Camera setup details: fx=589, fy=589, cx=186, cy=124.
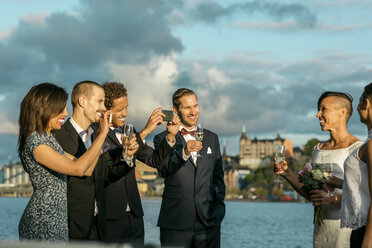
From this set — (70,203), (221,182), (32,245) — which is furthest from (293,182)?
(32,245)

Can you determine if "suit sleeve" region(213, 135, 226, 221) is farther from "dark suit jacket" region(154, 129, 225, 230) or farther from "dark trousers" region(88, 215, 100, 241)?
"dark trousers" region(88, 215, 100, 241)

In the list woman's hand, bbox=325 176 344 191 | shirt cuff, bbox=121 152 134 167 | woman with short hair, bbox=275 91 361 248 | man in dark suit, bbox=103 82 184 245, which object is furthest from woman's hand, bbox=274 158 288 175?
shirt cuff, bbox=121 152 134 167

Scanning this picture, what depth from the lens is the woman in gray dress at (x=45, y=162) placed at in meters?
4.37

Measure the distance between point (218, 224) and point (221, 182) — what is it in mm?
449

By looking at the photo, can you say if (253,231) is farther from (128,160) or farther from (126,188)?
(128,160)

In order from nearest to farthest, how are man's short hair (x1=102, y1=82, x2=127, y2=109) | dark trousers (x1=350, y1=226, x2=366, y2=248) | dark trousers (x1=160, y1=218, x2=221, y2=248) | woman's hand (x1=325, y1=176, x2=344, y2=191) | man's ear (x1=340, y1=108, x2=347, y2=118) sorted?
1. dark trousers (x1=350, y1=226, x2=366, y2=248)
2. woman's hand (x1=325, y1=176, x2=344, y2=191)
3. man's ear (x1=340, y1=108, x2=347, y2=118)
4. dark trousers (x1=160, y1=218, x2=221, y2=248)
5. man's short hair (x1=102, y1=82, x2=127, y2=109)

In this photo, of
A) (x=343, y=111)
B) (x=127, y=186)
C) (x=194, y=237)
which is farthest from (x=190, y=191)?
(x=343, y=111)

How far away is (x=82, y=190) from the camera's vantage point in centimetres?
505

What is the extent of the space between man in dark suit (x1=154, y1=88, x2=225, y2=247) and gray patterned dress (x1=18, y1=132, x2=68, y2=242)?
1.65 metres

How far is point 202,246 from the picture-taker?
19.7 feet

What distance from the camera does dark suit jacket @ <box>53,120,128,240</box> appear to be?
16.3ft

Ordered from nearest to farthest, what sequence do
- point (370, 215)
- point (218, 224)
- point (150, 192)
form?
point (370, 215) → point (218, 224) → point (150, 192)

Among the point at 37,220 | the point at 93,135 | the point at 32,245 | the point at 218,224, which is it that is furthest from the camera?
the point at 218,224

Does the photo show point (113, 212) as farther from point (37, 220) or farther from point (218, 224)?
point (37, 220)
